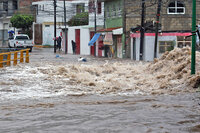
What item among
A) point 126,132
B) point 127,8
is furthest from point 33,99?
point 127,8

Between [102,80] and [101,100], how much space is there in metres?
5.45

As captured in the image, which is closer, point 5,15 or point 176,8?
point 176,8

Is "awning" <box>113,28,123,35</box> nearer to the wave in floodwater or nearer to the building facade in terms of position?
the wave in floodwater

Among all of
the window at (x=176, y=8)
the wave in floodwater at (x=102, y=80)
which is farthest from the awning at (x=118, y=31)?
the wave in floodwater at (x=102, y=80)

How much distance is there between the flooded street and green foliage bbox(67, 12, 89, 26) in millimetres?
44385

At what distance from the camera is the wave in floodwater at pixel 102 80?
1602cm

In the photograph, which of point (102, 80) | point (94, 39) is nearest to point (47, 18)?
point (94, 39)

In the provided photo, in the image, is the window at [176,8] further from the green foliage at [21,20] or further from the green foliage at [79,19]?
the green foliage at [21,20]

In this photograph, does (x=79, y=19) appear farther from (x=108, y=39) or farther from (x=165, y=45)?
(x=165, y=45)

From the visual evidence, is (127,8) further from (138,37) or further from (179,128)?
(179,128)

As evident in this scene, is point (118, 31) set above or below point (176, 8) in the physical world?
below

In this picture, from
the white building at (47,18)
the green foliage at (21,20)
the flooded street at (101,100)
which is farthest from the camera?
the green foliage at (21,20)

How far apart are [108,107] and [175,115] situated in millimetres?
2071

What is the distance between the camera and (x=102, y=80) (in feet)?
63.2
